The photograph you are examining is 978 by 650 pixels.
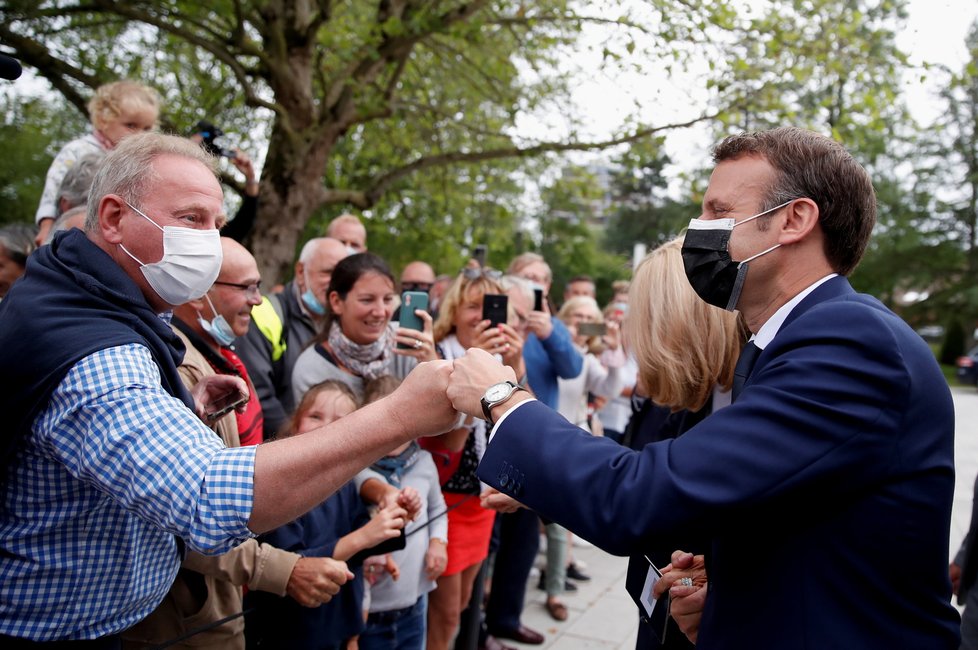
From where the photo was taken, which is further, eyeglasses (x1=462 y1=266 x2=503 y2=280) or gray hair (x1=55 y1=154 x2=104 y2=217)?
eyeglasses (x1=462 y1=266 x2=503 y2=280)

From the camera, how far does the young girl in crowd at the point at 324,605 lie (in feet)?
9.18

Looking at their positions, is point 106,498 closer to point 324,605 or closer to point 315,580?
point 315,580

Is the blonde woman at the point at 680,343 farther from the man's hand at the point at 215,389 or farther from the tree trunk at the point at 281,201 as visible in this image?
the tree trunk at the point at 281,201

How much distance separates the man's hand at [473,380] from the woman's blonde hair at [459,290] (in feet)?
8.08

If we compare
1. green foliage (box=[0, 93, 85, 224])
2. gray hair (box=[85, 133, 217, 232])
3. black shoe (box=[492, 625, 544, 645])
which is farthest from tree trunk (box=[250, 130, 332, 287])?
green foliage (box=[0, 93, 85, 224])

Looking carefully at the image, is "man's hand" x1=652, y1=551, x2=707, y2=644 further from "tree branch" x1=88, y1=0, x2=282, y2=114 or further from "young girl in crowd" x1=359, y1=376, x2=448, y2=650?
"tree branch" x1=88, y1=0, x2=282, y2=114

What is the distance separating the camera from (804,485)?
1.37 metres

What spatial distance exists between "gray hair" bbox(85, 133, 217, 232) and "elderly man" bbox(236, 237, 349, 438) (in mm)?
1850

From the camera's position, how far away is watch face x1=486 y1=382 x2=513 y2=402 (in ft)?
5.40

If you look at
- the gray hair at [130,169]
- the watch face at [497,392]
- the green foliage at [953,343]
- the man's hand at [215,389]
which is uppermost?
→ the gray hair at [130,169]

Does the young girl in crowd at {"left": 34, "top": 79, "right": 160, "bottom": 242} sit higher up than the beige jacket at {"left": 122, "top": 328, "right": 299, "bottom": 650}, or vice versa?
the young girl in crowd at {"left": 34, "top": 79, "right": 160, "bottom": 242}

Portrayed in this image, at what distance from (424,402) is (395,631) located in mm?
2073

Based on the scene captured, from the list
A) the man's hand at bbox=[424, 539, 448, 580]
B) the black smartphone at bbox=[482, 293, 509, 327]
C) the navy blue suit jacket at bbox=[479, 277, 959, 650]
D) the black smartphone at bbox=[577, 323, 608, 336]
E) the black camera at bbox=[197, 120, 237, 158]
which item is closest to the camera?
the navy blue suit jacket at bbox=[479, 277, 959, 650]

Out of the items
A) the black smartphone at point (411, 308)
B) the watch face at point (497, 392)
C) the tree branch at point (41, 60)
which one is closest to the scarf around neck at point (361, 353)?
the black smartphone at point (411, 308)
